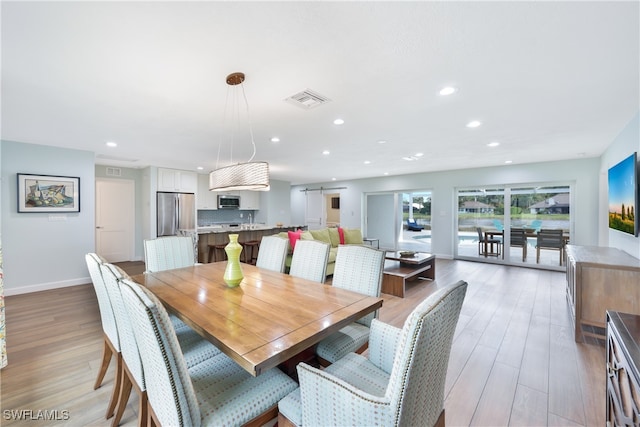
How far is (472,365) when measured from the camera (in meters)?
2.20

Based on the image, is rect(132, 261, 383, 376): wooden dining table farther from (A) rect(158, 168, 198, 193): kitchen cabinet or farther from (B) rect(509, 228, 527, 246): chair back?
(B) rect(509, 228, 527, 246): chair back

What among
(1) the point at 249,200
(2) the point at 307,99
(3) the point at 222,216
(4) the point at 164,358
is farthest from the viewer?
(1) the point at 249,200

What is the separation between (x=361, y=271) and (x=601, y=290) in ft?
8.32

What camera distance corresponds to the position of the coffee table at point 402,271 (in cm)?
391

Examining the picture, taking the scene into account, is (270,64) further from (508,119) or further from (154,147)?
(154,147)

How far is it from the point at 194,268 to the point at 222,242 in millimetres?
3027

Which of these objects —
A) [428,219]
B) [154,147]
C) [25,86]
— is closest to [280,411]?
[25,86]

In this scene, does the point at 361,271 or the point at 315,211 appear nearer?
the point at 361,271

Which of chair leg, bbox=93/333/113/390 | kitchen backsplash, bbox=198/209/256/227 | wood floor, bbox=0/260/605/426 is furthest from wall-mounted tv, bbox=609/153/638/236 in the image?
kitchen backsplash, bbox=198/209/256/227

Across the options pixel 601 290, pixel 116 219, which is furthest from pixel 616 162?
pixel 116 219

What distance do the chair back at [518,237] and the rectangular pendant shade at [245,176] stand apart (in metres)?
6.19

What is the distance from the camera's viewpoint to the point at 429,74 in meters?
2.07

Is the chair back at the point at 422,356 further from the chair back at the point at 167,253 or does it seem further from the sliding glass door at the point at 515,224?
the sliding glass door at the point at 515,224

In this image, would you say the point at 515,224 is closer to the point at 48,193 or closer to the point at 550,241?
the point at 550,241
